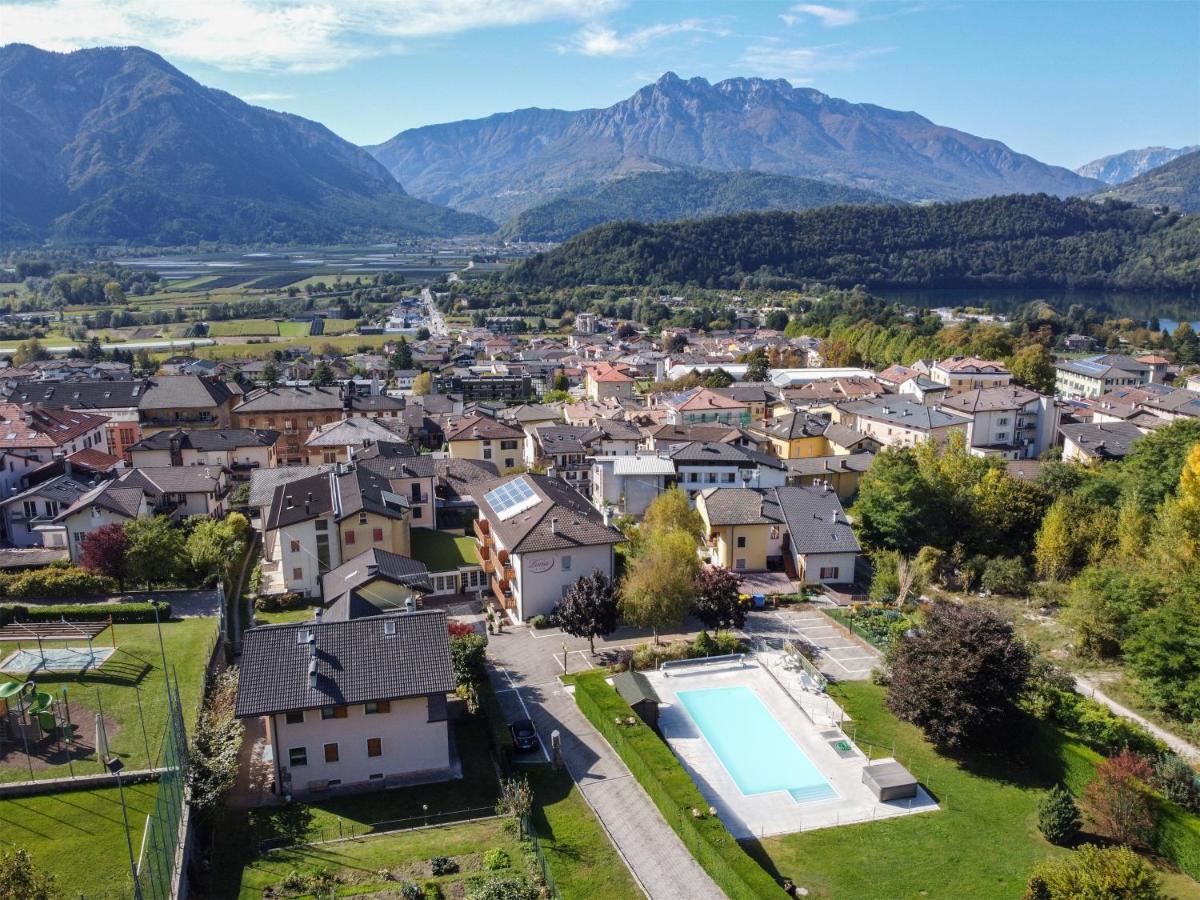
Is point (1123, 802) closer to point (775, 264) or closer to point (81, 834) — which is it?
point (81, 834)

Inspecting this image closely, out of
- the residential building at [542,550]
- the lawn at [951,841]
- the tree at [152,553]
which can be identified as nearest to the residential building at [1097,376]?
the residential building at [542,550]

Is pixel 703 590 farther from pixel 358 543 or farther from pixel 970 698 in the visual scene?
pixel 358 543

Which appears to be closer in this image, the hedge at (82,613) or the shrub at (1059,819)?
the shrub at (1059,819)

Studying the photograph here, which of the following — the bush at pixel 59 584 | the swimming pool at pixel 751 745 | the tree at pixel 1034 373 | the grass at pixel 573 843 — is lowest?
the swimming pool at pixel 751 745

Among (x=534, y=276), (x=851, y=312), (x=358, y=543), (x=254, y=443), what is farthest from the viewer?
(x=534, y=276)

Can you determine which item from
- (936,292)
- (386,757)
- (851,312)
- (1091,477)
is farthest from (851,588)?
(936,292)

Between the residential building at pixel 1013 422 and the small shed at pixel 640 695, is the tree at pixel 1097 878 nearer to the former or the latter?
the small shed at pixel 640 695

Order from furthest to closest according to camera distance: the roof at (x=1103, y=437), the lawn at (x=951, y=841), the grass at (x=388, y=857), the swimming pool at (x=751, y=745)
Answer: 1. the roof at (x=1103, y=437)
2. the swimming pool at (x=751, y=745)
3. the lawn at (x=951, y=841)
4. the grass at (x=388, y=857)

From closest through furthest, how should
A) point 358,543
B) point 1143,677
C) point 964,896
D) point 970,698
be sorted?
point 964,896 → point 970,698 → point 1143,677 → point 358,543
